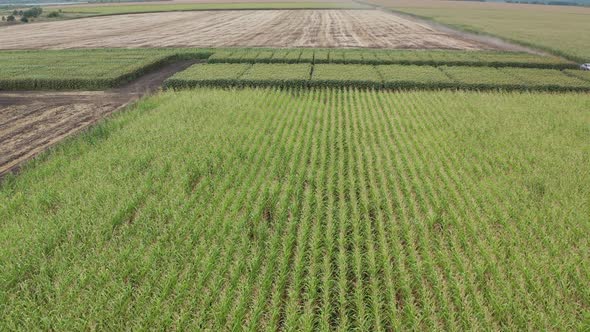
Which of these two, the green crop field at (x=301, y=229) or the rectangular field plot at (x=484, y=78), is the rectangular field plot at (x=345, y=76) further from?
the green crop field at (x=301, y=229)

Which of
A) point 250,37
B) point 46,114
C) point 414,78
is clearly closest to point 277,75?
Result: point 414,78

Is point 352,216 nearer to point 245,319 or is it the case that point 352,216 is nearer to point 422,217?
point 422,217

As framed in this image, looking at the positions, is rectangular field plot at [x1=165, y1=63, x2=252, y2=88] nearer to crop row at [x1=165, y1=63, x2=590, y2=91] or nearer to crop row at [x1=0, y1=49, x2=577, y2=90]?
crop row at [x1=165, y1=63, x2=590, y2=91]

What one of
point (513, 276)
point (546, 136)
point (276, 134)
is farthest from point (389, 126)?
point (513, 276)

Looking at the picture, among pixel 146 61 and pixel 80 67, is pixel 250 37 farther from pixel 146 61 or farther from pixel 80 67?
pixel 80 67

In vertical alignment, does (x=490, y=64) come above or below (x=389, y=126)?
above

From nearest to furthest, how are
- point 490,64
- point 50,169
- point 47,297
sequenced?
1. point 47,297
2. point 50,169
3. point 490,64

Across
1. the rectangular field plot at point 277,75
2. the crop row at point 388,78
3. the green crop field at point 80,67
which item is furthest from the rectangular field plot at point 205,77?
the green crop field at point 80,67
